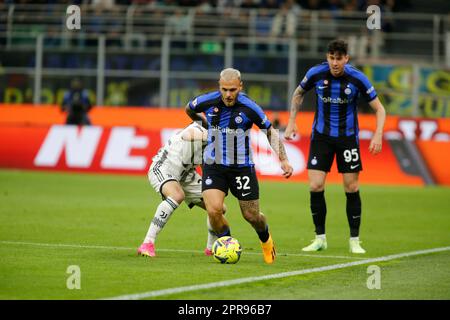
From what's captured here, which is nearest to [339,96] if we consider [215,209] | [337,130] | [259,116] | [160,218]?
[337,130]

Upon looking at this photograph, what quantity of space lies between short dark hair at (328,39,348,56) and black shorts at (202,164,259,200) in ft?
6.97

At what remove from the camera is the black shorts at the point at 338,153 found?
1276 centimetres

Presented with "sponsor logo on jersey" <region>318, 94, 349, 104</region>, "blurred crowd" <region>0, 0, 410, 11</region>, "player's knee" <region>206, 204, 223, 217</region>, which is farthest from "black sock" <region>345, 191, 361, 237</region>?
"blurred crowd" <region>0, 0, 410, 11</region>

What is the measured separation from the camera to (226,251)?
432 inches

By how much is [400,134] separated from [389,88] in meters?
4.88

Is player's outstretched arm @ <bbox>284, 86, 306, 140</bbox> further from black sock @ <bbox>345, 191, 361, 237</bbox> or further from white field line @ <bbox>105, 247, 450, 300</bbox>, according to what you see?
white field line @ <bbox>105, 247, 450, 300</bbox>

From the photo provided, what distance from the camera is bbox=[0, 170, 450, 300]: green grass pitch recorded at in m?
9.18

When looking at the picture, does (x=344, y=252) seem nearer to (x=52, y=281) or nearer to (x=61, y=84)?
(x=52, y=281)

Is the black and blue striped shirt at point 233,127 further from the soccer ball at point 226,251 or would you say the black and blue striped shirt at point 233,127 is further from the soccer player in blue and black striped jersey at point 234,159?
the soccer ball at point 226,251

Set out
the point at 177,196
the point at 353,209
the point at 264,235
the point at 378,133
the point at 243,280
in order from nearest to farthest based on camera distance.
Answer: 1. the point at 243,280
2. the point at 264,235
3. the point at 177,196
4. the point at 378,133
5. the point at 353,209

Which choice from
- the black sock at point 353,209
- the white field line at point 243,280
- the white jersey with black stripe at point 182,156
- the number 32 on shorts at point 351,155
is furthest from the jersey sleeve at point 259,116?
the black sock at point 353,209

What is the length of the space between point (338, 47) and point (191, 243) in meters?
3.18

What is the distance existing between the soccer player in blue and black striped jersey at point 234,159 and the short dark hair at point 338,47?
1.67 meters

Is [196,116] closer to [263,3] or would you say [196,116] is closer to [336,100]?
[336,100]
